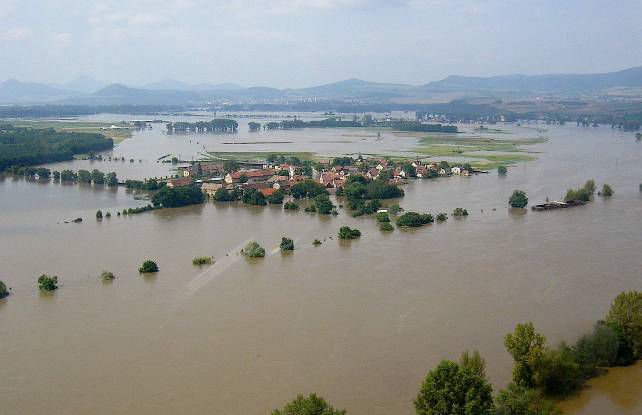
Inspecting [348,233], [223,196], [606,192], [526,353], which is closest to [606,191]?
[606,192]

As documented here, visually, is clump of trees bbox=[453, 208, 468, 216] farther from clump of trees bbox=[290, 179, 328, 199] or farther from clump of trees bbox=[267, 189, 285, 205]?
clump of trees bbox=[267, 189, 285, 205]

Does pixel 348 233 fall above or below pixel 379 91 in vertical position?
below

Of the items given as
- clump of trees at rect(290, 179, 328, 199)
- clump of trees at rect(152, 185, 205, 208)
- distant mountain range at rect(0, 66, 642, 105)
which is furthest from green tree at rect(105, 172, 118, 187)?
distant mountain range at rect(0, 66, 642, 105)

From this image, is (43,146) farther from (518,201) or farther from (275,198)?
(518,201)

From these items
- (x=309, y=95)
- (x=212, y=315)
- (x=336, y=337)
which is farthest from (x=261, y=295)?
(x=309, y=95)

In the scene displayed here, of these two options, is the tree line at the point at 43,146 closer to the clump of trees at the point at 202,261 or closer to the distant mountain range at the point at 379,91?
the clump of trees at the point at 202,261

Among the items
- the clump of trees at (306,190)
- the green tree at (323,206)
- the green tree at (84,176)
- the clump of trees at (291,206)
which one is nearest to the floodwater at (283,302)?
the clump of trees at (291,206)

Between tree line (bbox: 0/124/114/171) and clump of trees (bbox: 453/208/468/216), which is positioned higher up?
tree line (bbox: 0/124/114/171)
